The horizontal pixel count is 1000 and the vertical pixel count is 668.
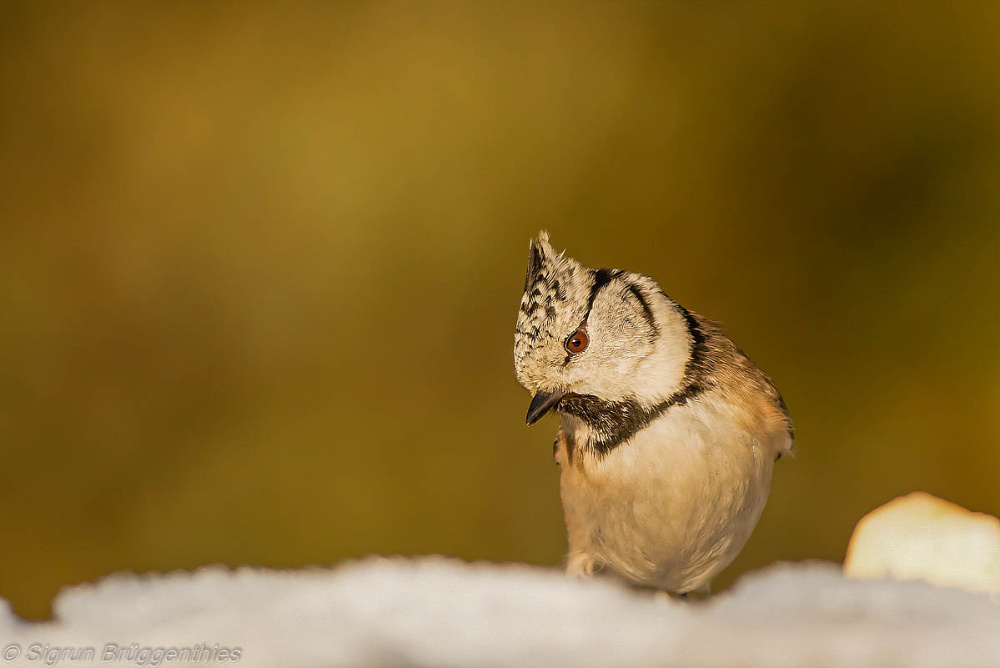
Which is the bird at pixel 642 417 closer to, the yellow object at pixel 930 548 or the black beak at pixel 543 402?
the black beak at pixel 543 402

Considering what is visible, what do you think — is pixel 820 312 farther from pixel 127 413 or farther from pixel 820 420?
pixel 127 413

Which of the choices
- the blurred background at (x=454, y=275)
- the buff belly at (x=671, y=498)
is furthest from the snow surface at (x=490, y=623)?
the blurred background at (x=454, y=275)

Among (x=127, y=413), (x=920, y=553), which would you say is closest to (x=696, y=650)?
(x=920, y=553)

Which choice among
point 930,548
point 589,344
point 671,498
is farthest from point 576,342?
point 930,548

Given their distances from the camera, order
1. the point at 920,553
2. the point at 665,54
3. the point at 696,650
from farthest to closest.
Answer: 1. the point at 665,54
2. the point at 920,553
3. the point at 696,650

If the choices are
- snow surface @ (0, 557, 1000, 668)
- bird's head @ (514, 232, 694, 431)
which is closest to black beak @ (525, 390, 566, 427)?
bird's head @ (514, 232, 694, 431)

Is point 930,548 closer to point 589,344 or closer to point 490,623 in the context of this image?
point 589,344
